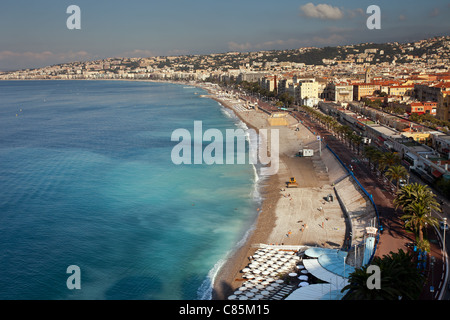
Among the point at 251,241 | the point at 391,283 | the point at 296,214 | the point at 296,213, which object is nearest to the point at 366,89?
the point at 296,213

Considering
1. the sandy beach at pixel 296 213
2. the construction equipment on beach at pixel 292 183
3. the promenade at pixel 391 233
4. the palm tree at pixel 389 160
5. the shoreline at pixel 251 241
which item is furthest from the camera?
the construction equipment on beach at pixel 292 183

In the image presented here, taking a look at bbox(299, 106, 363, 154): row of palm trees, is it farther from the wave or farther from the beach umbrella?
the beach umbrella

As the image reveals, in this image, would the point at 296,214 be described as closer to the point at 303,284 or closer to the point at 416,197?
the point at 416,197

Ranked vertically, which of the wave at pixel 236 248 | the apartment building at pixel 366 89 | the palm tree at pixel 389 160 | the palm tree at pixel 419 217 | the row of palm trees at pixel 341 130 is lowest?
the wave at pixel 236 248

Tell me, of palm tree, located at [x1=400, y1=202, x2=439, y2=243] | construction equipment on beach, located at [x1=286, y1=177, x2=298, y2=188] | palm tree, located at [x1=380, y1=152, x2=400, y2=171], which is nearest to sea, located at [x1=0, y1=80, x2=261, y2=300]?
construction equipment on beach, located at [x1=286, y1=177, x2=298, y2=188]

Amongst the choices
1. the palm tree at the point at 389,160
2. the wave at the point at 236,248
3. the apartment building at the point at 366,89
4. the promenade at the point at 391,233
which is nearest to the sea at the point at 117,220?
the wave at the point at 236,248

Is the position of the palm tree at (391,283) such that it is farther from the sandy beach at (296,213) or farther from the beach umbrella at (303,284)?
the sandy beach at (296,213)

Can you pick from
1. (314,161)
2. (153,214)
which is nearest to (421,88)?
(314,161)
